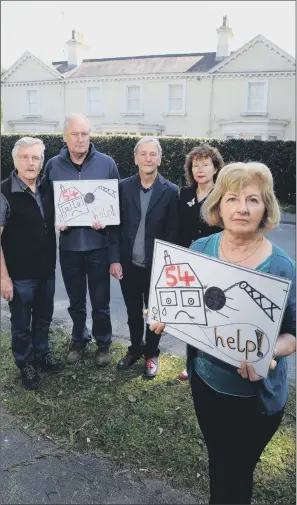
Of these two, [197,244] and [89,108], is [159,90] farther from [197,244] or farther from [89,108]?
[197,244]

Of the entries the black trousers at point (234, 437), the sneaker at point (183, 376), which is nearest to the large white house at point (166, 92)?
the sneaker at point (183, 376)

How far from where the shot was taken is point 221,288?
169 cm

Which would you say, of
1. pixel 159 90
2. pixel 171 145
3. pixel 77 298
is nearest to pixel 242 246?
pixel 77 298

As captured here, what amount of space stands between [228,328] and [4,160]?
1917cm

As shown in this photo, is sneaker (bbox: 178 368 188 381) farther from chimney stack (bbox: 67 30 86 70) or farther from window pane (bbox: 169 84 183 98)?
chimney stack (bbox: 67 30 86 70)

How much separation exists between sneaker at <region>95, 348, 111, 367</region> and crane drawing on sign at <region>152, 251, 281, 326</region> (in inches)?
80.5

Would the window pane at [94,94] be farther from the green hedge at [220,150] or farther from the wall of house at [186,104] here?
the green hedge at [220,150]

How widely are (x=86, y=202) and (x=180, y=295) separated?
1.76 meters

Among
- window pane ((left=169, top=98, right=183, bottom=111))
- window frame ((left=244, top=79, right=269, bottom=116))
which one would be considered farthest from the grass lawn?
window pane ((left=169, top=98, right=183, bottom=111))

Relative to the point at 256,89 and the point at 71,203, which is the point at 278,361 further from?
the point at 256,89

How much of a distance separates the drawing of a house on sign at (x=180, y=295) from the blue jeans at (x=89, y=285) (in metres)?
1.78

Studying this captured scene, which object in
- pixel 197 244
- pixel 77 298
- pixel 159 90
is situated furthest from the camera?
pixel 159 90

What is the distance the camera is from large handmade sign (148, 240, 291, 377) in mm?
1582

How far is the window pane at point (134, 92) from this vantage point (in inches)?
977
